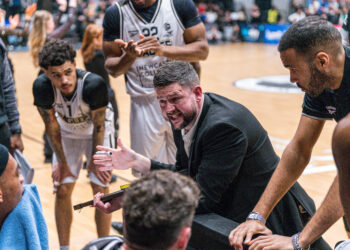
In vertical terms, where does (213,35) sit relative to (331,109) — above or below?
below

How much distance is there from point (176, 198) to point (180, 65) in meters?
1.41

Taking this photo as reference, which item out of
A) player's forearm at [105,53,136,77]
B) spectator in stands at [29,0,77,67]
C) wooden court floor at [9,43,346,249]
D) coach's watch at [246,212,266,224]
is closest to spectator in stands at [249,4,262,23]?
wooden court floor at [9,43,346,249]

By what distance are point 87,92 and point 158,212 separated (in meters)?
2.43

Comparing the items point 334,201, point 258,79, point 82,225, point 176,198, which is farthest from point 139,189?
point 258,79

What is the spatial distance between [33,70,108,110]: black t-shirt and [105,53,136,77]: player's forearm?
0.22 metres

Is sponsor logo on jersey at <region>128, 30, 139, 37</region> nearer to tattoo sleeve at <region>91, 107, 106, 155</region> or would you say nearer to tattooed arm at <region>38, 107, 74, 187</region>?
tattoo sleeve at <region>91, 107, 106, 155</region>

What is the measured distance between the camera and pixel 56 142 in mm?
4059

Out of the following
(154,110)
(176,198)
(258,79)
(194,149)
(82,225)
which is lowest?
(258,79)

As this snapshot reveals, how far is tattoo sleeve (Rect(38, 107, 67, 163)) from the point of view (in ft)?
13.2

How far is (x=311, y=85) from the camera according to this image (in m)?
2.30

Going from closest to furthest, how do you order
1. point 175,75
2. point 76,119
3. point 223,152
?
point 223,152 → point 175,75 → point 76,119

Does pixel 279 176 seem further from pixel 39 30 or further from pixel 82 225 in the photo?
pixel 39 30

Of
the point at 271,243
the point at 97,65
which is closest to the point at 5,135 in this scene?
the point at 271,243

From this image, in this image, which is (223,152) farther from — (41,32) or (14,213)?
(41,32)
